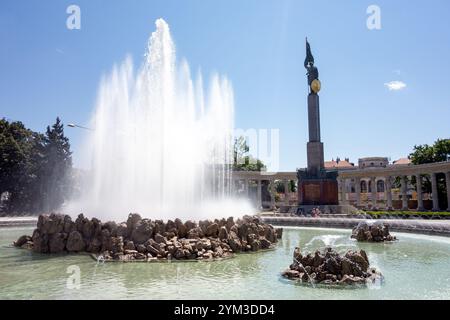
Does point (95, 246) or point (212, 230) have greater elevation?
point (212, 230)

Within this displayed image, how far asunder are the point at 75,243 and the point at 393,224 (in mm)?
24768

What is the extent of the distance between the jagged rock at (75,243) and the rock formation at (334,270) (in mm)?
11496

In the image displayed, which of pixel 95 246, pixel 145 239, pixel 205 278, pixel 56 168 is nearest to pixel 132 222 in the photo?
pixel 145 239

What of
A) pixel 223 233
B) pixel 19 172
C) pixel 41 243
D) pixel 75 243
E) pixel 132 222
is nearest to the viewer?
pixel 132 222

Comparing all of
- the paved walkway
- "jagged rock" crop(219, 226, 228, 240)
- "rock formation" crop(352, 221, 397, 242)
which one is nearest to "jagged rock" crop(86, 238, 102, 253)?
"jagged rock" crop(219, 226, 228, 240)

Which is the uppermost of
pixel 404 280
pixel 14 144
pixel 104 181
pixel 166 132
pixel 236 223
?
pixel 14 144

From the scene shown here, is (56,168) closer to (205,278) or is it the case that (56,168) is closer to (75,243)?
(75,243)

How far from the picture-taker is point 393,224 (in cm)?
3186

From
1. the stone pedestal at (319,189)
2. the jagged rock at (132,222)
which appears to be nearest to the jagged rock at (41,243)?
the jagged rock at (132,222)

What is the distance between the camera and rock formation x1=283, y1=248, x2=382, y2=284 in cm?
1307

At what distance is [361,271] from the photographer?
13.4 m
